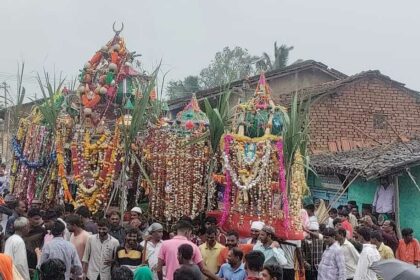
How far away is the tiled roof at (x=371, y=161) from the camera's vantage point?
451 inches

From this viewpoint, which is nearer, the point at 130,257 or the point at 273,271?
the point at 273,271

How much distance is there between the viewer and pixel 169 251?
5816 mm

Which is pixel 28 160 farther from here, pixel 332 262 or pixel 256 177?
pixel 332 262

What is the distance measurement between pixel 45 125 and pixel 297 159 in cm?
519

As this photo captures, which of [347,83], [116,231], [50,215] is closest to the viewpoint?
[116,231]

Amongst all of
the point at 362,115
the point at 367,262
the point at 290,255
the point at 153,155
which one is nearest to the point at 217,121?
the point at 153,155

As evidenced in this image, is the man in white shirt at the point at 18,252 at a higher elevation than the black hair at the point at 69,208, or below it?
below

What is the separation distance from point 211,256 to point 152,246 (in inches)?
27.3

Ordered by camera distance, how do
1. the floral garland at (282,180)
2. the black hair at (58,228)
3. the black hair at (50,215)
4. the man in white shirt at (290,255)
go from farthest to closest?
1. the floral garland at (282,180)
2. the black hair at (50,215)
3. the man in white shirt at (290,255)
4. the black hair at (58,228)

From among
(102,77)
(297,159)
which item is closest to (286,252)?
(297,159)

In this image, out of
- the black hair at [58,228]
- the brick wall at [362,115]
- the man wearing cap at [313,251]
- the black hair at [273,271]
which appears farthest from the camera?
the brick wall at [362,115]

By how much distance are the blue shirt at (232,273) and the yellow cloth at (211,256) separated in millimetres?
771

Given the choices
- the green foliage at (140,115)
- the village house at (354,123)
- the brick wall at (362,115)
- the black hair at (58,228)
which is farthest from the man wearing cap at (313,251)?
the brick wall at (362,115)

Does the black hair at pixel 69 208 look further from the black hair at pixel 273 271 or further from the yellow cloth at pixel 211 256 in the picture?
the black hair at pixel 273 271
